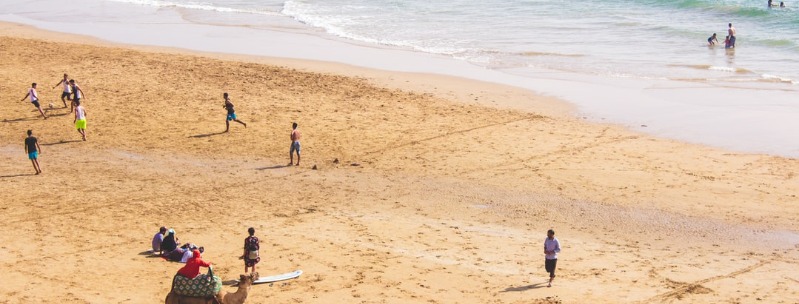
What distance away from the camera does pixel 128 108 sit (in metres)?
27.5

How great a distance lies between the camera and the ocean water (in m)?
28.3

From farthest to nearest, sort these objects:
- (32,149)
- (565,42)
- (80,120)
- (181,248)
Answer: (565,42)
(80,120)
(32,149)
(181,248)

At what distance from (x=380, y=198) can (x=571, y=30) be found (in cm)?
2524

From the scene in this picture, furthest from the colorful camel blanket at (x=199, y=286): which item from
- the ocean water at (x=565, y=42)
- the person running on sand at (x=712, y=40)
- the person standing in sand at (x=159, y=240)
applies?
the person running on sand at (x=712, y=40)

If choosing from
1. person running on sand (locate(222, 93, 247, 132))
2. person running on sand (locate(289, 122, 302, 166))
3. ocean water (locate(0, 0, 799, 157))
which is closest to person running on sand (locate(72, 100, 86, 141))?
person running on sand (locate(222, 93, 247, 132))

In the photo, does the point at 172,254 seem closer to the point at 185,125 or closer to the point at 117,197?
the point at 117,197

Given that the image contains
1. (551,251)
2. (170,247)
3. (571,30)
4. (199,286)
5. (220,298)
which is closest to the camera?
(199,286)

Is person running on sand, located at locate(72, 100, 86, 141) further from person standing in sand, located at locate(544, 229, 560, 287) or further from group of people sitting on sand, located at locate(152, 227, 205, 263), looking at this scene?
person standing in sand, located at locate(544, 229, 560, 287)

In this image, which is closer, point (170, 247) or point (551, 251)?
point (551, 251)

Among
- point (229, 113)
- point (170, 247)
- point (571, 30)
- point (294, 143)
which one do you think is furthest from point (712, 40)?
point (170, 247)

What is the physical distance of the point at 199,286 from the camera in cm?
1287

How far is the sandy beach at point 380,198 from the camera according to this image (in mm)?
15750

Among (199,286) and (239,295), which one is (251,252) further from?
(199,286)

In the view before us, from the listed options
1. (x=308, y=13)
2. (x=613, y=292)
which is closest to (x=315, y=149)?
(x=613, y=292)
